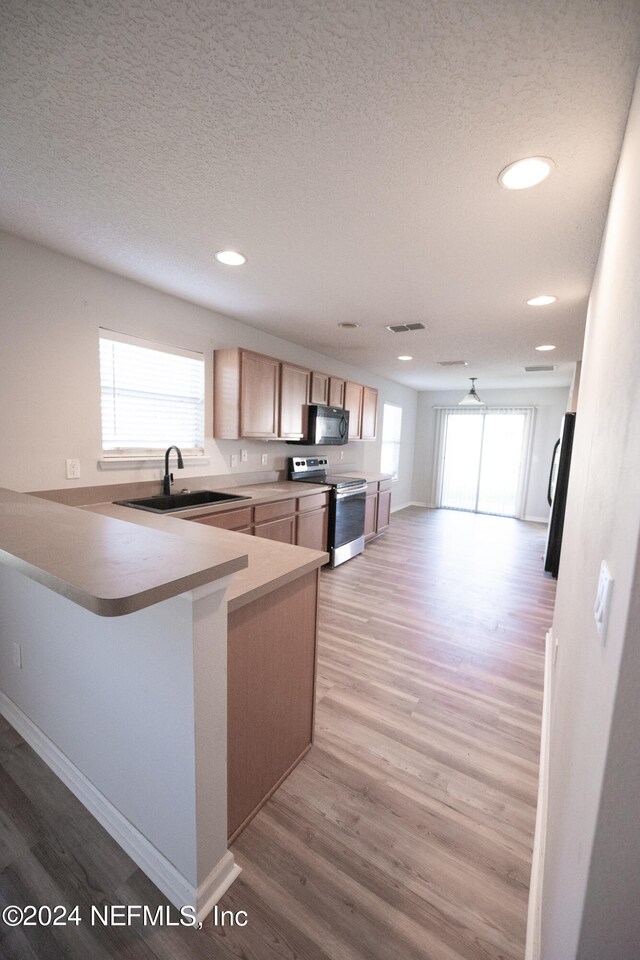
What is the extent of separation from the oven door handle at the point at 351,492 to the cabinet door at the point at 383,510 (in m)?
0.73

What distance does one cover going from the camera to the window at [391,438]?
6875 mm

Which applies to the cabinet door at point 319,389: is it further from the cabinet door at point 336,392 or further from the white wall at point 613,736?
the white wall at point 613,736

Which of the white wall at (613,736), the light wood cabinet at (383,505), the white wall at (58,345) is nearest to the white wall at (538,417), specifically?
the light wood cabinet at (383,505)

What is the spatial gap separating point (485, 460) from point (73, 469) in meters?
7.03

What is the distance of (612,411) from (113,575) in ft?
3.90

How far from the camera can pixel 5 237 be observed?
2029 millimetres

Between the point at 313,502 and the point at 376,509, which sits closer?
the point at 313,502

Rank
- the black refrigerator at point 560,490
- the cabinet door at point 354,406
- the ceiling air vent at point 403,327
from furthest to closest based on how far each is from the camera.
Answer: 1. the cabinet door at point 354,406
2. the black refrigerator at point 560,490
3. the ceiling air vent at point 403,327

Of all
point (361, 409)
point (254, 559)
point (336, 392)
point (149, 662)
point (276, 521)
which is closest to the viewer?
point (149, 662)

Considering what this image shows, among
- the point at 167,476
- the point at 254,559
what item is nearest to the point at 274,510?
the point at 167,476

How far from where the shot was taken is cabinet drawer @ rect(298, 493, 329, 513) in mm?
3683

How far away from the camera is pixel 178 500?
2.98 m

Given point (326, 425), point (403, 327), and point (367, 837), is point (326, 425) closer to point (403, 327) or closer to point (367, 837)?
point (403, 327)

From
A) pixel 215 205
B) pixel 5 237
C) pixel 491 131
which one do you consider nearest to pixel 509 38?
pixel 491 131
